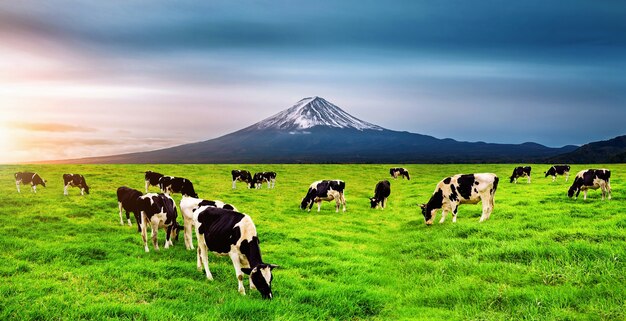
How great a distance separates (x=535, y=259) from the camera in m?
9.36

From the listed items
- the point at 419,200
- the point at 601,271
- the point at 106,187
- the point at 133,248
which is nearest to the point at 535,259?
the point at 601,271

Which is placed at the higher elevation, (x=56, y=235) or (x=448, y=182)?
(x=448, y=182)

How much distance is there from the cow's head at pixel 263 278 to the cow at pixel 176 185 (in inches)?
764

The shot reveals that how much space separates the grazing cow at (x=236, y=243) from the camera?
8.09m

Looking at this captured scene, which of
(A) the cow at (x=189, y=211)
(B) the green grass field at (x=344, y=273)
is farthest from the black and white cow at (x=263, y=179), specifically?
(A) the cow at (x=189, y=211)

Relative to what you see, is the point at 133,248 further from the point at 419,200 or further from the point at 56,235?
the point at 419,200

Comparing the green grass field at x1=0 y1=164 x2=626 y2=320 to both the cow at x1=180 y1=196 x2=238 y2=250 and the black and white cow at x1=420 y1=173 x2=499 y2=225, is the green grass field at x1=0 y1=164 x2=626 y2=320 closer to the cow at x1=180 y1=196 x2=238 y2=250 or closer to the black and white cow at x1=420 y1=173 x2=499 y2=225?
the cow at x1=180 y1=196 x2=238 y2=250

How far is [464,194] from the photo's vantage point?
16.9m

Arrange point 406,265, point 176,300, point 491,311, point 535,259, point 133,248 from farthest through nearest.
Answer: point 133,248
point 406,265
point 535,259
point 176,300
point 491,311

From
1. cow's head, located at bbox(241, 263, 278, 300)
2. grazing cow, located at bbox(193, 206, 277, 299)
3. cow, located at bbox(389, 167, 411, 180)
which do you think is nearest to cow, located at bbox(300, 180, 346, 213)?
grazing cow, located at bbox(193, 206, 277, 299)

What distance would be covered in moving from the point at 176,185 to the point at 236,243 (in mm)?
19503

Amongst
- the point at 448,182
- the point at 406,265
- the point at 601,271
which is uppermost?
the point at 448,182

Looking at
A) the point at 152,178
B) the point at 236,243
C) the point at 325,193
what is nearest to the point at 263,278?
the point at 236,243

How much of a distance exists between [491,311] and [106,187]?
2859cm
